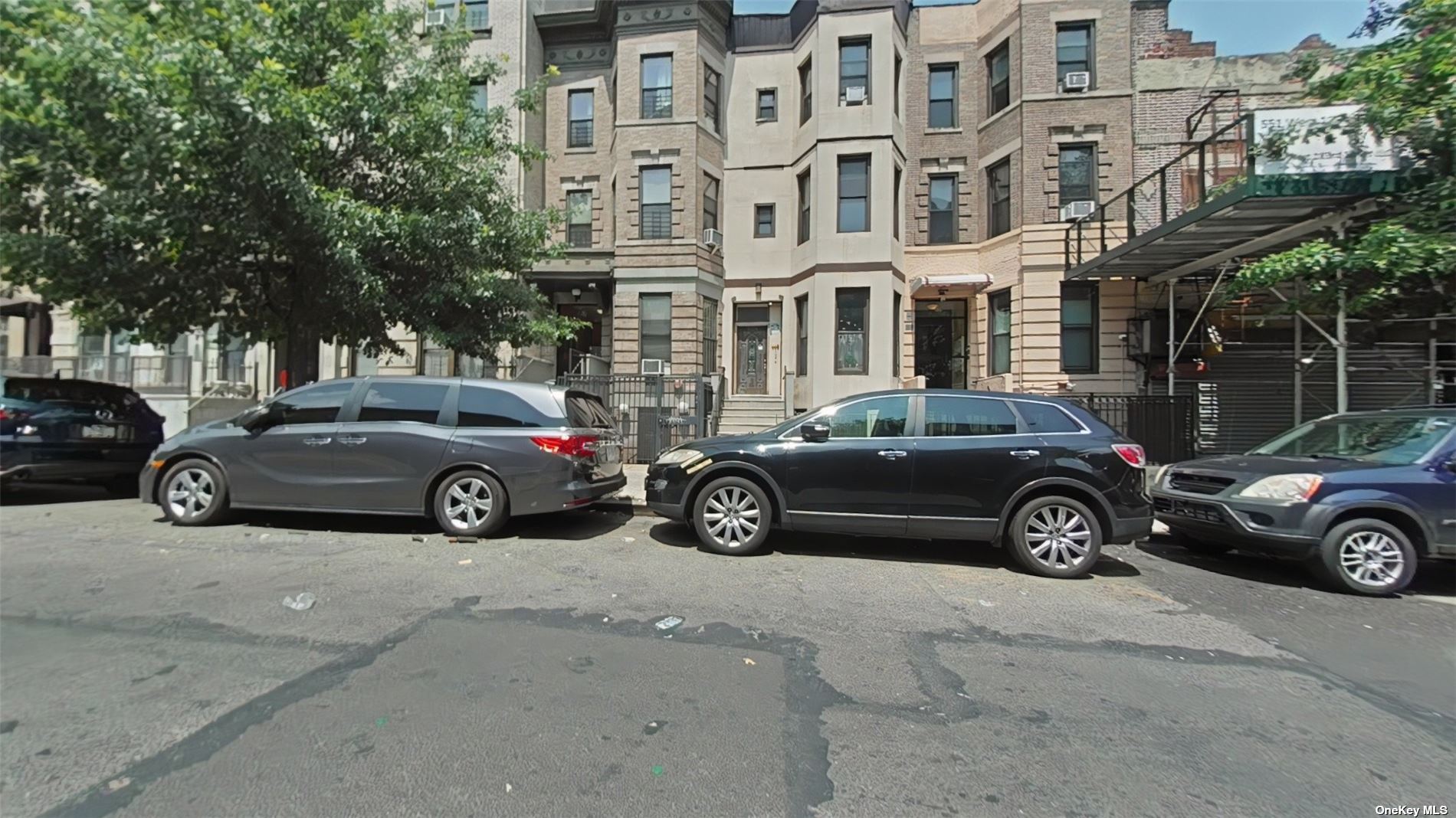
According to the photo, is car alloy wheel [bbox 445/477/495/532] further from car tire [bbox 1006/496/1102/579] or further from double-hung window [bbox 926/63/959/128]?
double-hung window [bbox 926/63/959/128]

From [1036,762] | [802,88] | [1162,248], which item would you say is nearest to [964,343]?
[1162,248]

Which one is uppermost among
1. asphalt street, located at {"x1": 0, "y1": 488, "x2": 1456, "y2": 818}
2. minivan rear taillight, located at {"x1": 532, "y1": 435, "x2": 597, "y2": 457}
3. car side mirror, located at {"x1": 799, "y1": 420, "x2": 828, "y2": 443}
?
car side mirror, located at {"x1": 799, "y1": 420, "x2": 828, "y2": 443}

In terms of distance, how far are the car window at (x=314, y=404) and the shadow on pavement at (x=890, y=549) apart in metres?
3.73

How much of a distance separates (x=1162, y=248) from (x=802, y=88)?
9.68 meters

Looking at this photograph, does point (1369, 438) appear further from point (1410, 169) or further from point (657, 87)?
point (657, 87)

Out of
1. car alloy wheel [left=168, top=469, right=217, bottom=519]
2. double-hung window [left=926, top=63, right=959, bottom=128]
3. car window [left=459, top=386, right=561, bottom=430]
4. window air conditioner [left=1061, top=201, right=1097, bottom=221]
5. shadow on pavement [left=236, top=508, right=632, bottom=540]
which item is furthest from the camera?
double-hung window [left=926, top=63, right=959, bottom=128]

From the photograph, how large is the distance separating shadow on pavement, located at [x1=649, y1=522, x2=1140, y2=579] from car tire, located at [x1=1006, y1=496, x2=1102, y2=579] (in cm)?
26

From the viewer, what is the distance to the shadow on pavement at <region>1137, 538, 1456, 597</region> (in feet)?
18.4

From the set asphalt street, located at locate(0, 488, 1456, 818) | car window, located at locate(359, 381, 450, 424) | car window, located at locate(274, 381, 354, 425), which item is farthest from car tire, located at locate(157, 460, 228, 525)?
car window, located at locate(359, 381, 450, 424)

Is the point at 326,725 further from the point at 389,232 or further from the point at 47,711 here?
the point at 389,232

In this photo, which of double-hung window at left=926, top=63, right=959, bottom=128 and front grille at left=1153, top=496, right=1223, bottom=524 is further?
double-hung window at left=926, top=63, right=959, bottom=128

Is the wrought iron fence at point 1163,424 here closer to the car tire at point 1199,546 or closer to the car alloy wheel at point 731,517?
the car tire at point 1199,546

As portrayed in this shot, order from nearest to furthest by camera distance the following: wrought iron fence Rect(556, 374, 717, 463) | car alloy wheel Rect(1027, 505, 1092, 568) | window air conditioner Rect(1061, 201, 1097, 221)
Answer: car alloy wheel Rect(1027, 505, 1092, 568) < wrought iron fence Rect(556, 374, 717, 463) < window air conditioner Rect(1061, 201, 1097, 221)

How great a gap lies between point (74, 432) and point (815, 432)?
31.7 ft
